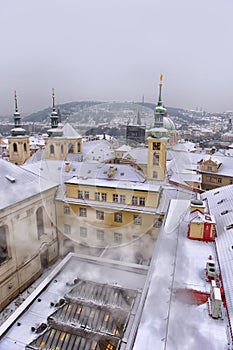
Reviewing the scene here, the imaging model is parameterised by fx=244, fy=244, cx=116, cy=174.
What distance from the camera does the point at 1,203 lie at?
51.5 ft

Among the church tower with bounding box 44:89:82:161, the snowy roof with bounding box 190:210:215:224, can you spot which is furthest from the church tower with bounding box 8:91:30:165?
the snowy roof with bounding box 190:210:215:224

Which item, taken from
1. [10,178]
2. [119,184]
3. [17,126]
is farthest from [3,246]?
[17,126]

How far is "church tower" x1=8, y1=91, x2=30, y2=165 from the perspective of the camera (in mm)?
36375

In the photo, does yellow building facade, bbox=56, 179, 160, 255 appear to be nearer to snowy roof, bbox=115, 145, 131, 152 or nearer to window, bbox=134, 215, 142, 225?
window, bbox=134, 215, 142, 225

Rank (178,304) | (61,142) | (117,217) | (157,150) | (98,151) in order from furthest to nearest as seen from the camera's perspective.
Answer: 1. (98,151)
2. (61,142)
3. (157,150)
4. (117,217)
5. (178,304)

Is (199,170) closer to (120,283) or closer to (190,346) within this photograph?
(120,283)

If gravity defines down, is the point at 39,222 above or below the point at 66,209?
below

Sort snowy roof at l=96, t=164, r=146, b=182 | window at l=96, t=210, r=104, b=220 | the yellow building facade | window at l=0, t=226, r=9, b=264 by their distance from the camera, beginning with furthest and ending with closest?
1. snowy roof at l=96, t=164, r=146, b=182
2. window at l=96, t=210, r=104, b=220
3. the yellow building facade
4. window at l=0, t=226, r=9, b=264

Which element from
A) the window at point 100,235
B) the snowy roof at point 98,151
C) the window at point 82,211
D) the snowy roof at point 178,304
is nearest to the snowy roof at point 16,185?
the window at point 82,211

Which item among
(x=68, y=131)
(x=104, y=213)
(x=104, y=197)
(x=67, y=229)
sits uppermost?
(x=68, y=131)

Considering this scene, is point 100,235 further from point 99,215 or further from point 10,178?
point 10,178

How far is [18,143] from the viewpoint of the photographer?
3684cm

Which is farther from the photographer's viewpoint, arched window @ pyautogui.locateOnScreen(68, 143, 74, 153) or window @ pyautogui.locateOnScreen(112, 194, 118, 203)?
arched window @ pyautogui.locateOnScreen(68, 143, 74, 153)

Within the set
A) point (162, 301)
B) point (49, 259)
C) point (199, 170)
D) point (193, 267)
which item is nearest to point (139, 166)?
point (199, 170)
